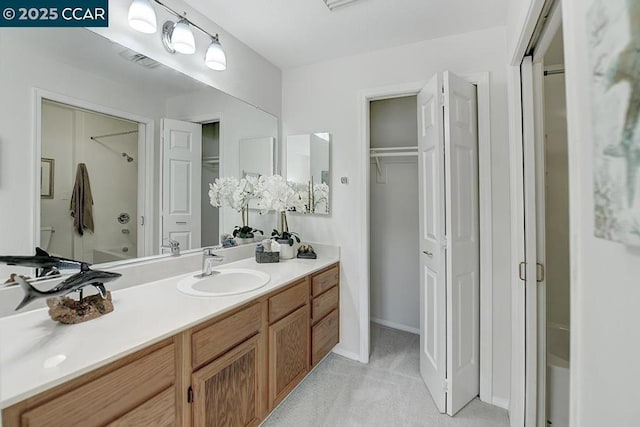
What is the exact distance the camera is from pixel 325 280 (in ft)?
6.94

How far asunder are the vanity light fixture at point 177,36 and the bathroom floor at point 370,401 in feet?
7.50

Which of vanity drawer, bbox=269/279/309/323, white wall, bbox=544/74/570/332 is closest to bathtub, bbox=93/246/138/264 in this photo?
vanity drawer, bbox=269/279/309/323

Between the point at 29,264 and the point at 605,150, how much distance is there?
70.3 inches

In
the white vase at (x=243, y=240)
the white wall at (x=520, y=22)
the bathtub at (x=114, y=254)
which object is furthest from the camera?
the white vase at (x=243, y=240)

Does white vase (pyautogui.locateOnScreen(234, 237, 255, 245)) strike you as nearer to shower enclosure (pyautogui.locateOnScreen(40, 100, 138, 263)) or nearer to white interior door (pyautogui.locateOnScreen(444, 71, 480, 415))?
shower enclosure (pyautogui.locateOnScreen(40, 100, 138, 263))

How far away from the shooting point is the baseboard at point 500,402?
177cm

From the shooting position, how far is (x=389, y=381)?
201 cm

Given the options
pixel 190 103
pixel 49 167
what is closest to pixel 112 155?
pixel 49 167

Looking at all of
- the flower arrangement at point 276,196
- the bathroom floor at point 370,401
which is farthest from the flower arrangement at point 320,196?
the bathroom floor at point 370,401

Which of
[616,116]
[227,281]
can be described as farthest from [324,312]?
[616,116]

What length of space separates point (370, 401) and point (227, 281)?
124 centimetres

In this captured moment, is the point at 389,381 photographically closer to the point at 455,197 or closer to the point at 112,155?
the point at 455,197

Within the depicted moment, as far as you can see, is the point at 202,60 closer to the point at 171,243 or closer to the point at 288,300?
the point at 171,243

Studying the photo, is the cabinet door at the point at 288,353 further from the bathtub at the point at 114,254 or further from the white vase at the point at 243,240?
the bathtub at the point at 114,254
